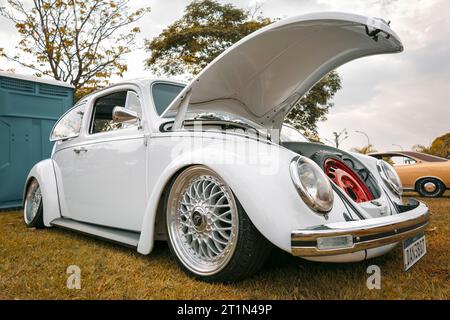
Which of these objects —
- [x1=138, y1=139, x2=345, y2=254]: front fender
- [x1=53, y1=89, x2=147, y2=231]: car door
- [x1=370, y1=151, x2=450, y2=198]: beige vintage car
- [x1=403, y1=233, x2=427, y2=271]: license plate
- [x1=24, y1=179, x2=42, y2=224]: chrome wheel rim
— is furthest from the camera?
[x1=370, y1=151, x2=450, y2=198]: beige vintage car

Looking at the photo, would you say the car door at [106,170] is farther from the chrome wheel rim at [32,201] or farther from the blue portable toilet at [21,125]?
the blue portable toilet at [21,125]

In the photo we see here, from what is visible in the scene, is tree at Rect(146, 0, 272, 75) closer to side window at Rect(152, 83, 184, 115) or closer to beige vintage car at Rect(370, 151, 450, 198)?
beige vintage car at Rect(370, 151, 450, 198)

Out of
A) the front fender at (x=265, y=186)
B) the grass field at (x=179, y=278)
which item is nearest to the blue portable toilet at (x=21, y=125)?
the grass field at (x=179, y=278)

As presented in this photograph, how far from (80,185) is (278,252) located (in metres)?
2.18

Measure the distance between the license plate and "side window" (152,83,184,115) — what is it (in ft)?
6.80

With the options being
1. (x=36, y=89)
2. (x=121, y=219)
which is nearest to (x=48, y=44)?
(x=36, y=89)

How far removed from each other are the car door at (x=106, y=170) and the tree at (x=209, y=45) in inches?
569

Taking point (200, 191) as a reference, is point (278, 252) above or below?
below

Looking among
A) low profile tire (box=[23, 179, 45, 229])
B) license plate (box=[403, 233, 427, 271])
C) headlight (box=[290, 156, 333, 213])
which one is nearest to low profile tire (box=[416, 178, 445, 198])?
license plate (box=[403, 233, 427, 271])

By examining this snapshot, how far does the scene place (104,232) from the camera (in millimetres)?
3145

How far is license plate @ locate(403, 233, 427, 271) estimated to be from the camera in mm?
2203

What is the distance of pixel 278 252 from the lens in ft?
8.10

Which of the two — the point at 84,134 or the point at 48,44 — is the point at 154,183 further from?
the point at 48,44
